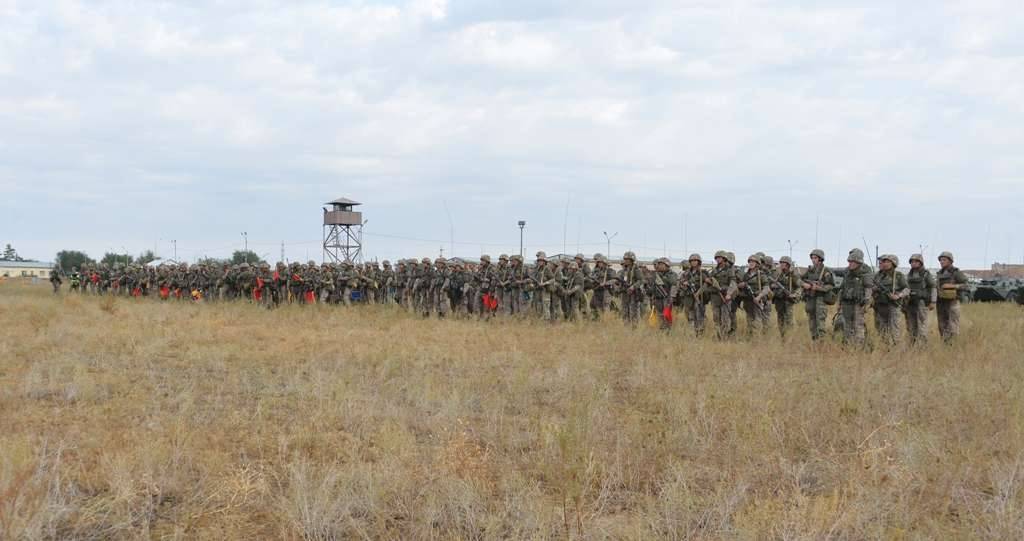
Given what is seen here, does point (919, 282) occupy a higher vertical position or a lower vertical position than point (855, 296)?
higher

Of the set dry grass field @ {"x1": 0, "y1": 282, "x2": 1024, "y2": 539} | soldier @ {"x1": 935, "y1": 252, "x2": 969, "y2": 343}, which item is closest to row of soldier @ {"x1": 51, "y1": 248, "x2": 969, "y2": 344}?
soldier @ {"x1": 935, "y1": 252, "x2": 969, "y2": 343}

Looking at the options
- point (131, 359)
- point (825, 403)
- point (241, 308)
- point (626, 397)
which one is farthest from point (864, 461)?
point (241, 308)

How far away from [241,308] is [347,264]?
3.73 m

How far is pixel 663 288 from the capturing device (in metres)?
16.2

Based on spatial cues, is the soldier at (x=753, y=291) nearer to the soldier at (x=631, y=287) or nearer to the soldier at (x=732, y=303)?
the soldier at (x=732, y=303)

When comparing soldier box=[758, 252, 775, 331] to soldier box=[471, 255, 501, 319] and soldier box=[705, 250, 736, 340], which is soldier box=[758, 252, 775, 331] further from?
soldier box=[471, 255, 501, 319]

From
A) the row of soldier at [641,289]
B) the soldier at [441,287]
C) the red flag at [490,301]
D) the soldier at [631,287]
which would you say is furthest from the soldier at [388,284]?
the soldier at [631,287]

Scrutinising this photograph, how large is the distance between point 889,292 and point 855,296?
18.9 inches

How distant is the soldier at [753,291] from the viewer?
14289 mm

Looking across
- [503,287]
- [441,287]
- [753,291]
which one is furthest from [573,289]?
[753,291]

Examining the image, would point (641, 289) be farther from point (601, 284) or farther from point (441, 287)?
point (441, 287)

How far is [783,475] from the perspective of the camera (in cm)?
584

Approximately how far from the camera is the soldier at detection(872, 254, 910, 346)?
12.5 m

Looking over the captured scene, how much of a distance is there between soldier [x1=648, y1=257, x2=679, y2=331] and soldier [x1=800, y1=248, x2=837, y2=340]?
269 cm
